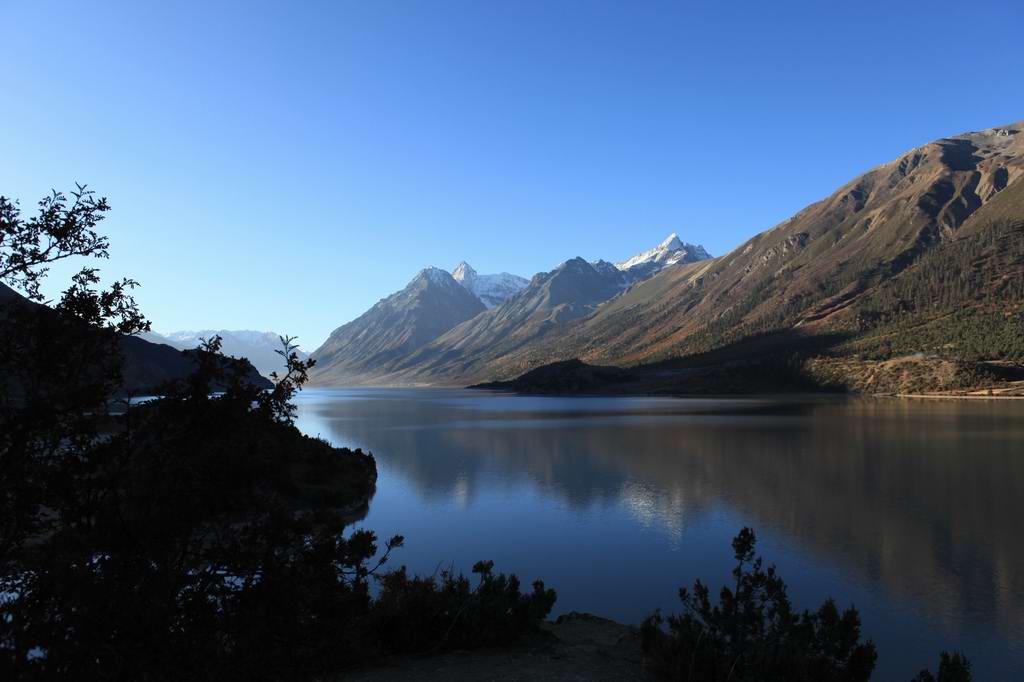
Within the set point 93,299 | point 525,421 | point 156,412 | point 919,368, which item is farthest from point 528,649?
point 919,368

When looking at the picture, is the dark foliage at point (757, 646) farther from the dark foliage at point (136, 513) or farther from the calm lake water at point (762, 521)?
the dark foliage at point (136, 513)

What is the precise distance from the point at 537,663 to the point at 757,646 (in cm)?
442

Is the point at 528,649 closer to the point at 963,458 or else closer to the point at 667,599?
the point at 667,599

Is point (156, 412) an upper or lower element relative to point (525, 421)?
upper

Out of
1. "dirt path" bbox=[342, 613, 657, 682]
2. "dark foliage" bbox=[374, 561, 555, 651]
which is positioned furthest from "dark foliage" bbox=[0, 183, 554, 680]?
"dark foliage" bbox=[374, 561, 555, 651]

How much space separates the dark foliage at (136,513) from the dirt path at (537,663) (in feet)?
17.1

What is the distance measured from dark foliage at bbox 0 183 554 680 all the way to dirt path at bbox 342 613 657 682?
5.21 m

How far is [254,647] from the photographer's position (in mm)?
6109

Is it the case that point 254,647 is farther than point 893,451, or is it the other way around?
point 893,451

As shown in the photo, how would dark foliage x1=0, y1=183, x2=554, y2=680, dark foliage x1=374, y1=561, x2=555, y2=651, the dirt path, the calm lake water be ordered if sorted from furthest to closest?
1. the calm lake water
2. dark foliage x1=374, y1=561, x2=555, y2=651
3. the dirt path
4. dark foliage x1=0, y1=183, x2=554, y2=680

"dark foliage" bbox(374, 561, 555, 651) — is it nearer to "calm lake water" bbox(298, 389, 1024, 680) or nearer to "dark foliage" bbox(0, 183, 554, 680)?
"calm lake water" bbox(298, 389, 1024, 680)

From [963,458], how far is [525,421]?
55.9 m

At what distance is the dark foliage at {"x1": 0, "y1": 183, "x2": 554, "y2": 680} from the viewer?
5.63m

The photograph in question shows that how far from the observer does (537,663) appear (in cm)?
1274
